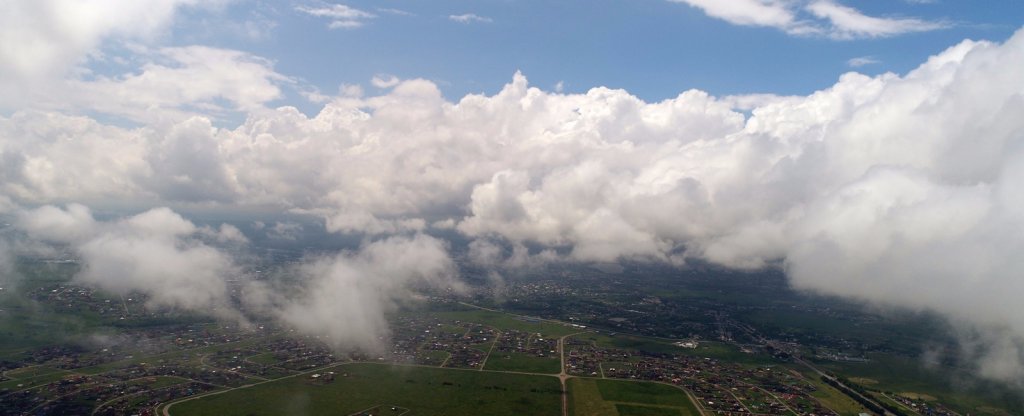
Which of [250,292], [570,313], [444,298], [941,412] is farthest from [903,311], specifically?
[250,292]

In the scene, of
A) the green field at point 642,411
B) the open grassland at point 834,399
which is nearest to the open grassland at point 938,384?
the open grassland at point 834,399

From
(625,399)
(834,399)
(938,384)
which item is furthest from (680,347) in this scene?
(938,384)

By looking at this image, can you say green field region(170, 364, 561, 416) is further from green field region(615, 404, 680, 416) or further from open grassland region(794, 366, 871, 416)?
open grassland region(794, 366, 871, 416)

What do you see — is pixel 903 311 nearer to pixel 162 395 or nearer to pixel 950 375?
pixel 950 375

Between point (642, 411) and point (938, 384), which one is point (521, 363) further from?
point (938, 384)

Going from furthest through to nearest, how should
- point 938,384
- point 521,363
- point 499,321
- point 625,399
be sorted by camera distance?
point 499,321
point 521,363
point 938,384
point 625,399

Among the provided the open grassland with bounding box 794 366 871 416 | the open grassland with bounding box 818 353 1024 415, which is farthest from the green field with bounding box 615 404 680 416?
the open grassland with bounding box 818 353 1024 415

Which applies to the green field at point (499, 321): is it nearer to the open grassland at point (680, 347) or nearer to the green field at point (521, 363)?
the open grassland at point (680, 347)
